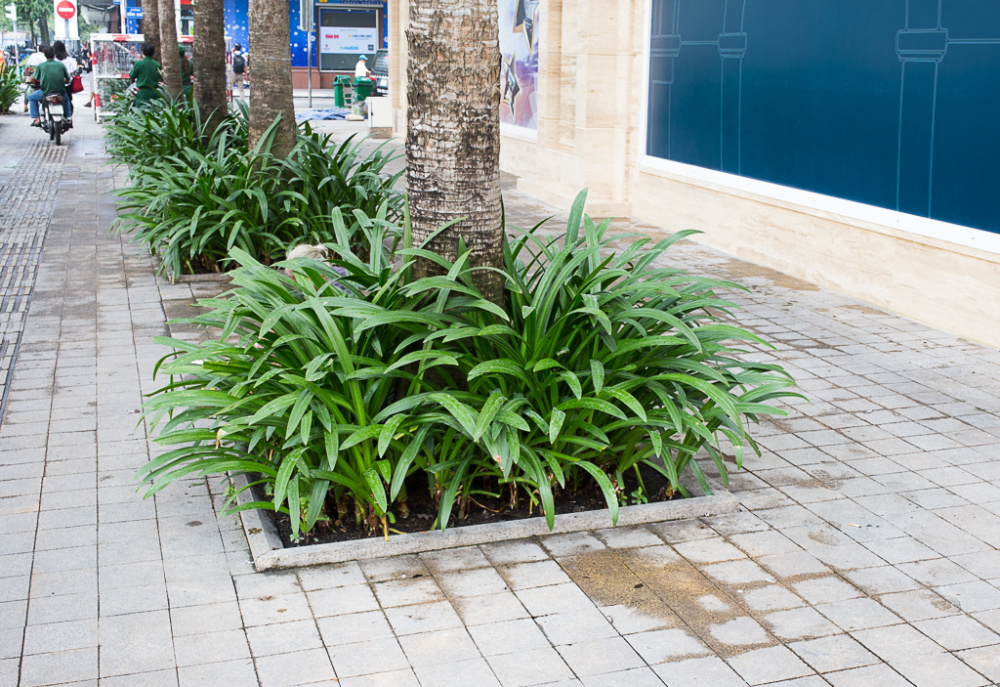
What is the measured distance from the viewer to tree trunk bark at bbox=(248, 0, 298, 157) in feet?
29.6

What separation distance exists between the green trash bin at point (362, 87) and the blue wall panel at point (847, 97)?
18.4m

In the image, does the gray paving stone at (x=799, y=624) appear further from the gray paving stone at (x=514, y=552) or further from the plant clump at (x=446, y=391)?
the gray paving stone at (x=514, y=552)

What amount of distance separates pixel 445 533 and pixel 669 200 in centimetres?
808

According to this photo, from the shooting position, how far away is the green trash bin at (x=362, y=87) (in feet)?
94.9

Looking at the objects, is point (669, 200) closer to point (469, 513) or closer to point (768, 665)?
point (469, 513)

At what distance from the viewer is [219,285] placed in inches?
348

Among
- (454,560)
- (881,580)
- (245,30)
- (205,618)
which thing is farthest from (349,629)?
(245,30)

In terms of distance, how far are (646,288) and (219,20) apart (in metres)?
8.99

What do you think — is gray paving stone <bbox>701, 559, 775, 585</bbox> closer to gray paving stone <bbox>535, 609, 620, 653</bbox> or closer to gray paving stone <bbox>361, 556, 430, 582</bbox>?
gray paving stone <bbox>535, 609, 620, 653</bbox>

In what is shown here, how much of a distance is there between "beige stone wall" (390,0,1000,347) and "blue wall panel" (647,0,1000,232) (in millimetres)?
298

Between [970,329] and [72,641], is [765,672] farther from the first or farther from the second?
[970,329]

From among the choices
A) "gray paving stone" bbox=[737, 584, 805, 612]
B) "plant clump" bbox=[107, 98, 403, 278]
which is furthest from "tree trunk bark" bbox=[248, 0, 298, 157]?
"gray paving stone" bbox=[737, 584, 805, 612]

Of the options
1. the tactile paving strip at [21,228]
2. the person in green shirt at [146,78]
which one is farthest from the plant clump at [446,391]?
the person in green shirt at [146,78]

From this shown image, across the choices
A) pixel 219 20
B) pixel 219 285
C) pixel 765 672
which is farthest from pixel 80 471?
pixel 219 20
